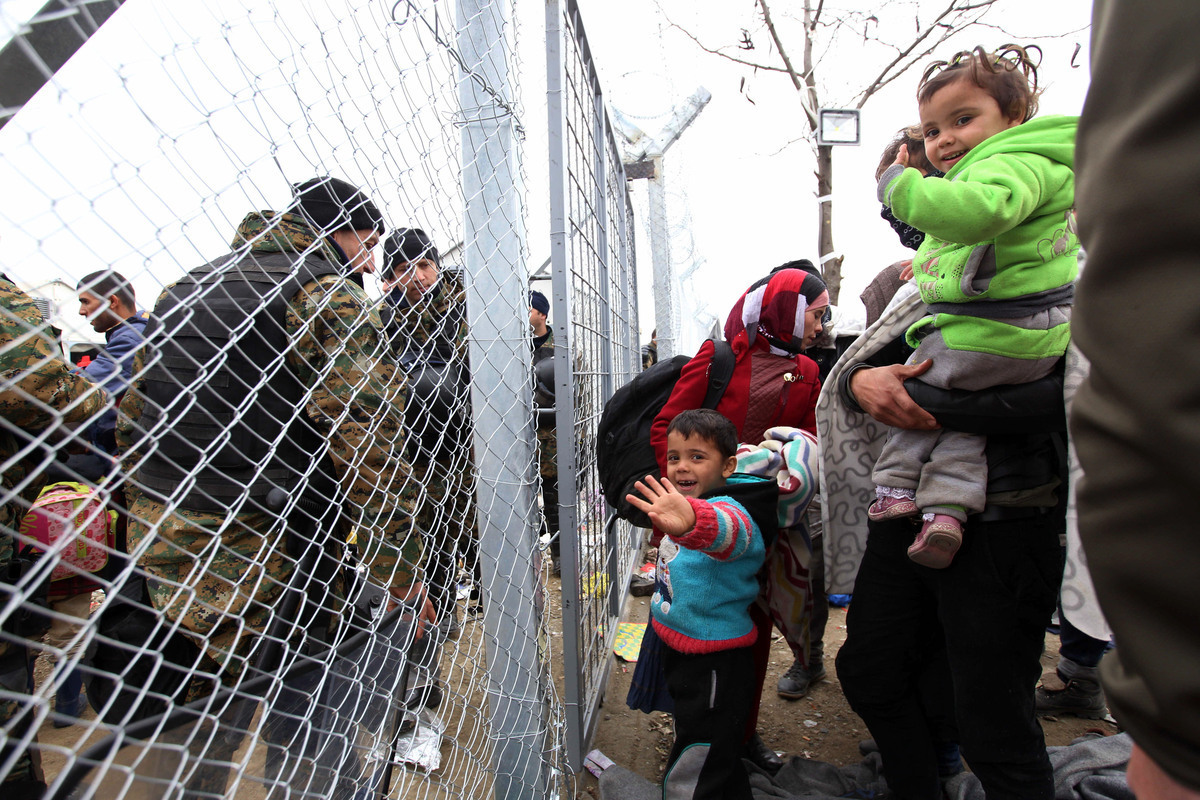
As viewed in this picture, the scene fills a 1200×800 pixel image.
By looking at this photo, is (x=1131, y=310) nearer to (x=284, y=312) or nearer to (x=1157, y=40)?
(x=1157, y=40)

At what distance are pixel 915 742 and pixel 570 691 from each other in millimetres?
1075

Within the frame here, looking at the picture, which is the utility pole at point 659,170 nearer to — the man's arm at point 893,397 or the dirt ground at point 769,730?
the dirt ground at point 769,730

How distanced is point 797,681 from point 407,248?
2.59 meters

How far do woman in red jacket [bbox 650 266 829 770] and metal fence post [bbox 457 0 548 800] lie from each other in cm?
65

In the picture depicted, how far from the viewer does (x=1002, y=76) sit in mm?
1439

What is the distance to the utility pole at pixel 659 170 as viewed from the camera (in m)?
5.12

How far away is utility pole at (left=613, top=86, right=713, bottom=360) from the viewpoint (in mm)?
5125

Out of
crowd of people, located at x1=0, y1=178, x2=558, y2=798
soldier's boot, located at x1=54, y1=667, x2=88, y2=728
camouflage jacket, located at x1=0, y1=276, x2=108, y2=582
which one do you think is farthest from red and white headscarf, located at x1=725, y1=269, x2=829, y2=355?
soldier's boot, located at x1=54, y1=667, x2=88, y2=728

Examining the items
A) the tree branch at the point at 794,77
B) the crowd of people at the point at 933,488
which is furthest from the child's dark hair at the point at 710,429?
the tree branch at the point at 794,77

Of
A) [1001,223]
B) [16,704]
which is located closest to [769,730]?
[1001,223]

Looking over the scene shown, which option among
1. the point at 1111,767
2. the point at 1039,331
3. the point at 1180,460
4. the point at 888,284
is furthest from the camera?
the point at 888,284

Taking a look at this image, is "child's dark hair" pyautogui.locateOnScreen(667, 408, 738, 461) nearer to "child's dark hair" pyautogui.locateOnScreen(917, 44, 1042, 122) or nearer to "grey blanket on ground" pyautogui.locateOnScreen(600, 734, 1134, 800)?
"child's dark hair" pyautogui.locateOnScreen(917, 44, 1042, 122)

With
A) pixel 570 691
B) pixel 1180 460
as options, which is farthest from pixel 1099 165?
pixel 570 691

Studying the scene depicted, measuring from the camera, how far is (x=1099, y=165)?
525 mm
